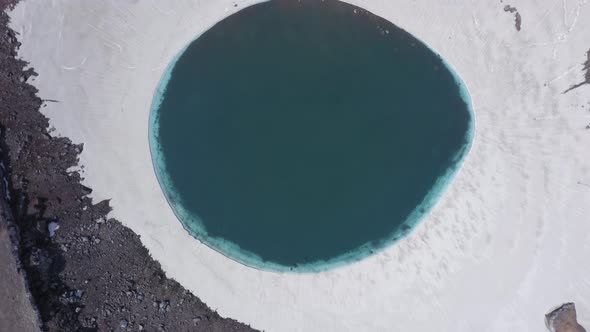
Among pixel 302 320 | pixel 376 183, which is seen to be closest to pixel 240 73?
pixel 376 183

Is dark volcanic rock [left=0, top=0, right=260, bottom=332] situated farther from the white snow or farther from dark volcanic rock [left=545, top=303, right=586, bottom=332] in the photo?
dark volcanic rock [left=545, top=303, right=586, bottom=332]

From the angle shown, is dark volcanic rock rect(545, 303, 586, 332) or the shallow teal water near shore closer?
dark volcanic rock rect(545, 303, 586, 332)

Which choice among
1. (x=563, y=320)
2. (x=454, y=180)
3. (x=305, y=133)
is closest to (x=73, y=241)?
(x=305, y=133)

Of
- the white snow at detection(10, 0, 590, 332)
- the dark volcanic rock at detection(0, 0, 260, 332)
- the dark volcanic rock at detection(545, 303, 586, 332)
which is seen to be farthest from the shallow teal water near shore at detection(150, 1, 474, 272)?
the dark volcanic rock at detection(545, 303, 586, 332)

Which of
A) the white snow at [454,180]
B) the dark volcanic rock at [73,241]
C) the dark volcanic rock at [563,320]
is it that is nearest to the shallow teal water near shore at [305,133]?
the white snow at [454,180]

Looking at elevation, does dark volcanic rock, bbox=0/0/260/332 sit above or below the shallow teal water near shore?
below

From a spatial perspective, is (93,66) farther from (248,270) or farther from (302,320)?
(302,320)
